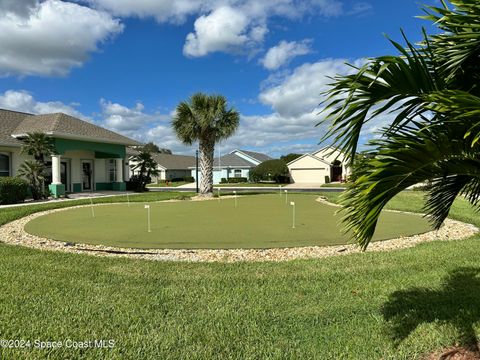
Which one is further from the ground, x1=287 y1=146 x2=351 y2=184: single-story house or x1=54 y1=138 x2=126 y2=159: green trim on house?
x1=54 y1=138 x2=126 y2=159: green trim on house

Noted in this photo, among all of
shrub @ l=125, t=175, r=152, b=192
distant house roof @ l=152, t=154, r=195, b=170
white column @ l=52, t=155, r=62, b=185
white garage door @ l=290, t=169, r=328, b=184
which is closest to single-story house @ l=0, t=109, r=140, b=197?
white column @ l=52, t=155, r=62, b=185

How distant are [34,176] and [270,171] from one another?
31014 mm

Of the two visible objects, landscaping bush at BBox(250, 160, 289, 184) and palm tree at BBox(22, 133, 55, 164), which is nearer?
palm tree at BBox(22, 133, 55, 164)

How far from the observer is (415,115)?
9.61ft

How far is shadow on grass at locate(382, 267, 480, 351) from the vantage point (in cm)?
339

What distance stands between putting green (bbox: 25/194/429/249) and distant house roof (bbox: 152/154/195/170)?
44606 millimetres

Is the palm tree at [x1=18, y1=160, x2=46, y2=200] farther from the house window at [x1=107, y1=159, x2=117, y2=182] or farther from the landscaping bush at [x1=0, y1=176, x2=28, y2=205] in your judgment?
the house window at [x1=107, y1=159, x2=117, y2=182]

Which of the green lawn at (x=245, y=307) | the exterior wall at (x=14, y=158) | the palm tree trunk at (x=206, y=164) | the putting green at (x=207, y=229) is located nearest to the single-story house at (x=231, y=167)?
the palm tree trunk at (x=206, y=164)

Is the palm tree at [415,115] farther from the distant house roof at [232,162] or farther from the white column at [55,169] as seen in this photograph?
the distant house roof at [232,162]

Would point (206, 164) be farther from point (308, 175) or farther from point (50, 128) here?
point (308, 175)

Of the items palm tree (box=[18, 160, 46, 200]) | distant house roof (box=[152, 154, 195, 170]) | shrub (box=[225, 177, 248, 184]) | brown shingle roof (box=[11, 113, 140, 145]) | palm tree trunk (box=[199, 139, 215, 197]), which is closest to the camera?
palm tree (box=[18, 160, 46, 200])

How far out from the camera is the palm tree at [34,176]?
18.9 meters

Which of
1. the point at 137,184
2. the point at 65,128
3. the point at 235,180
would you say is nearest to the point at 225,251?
the point at 65,128

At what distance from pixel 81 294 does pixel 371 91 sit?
3798 mm
